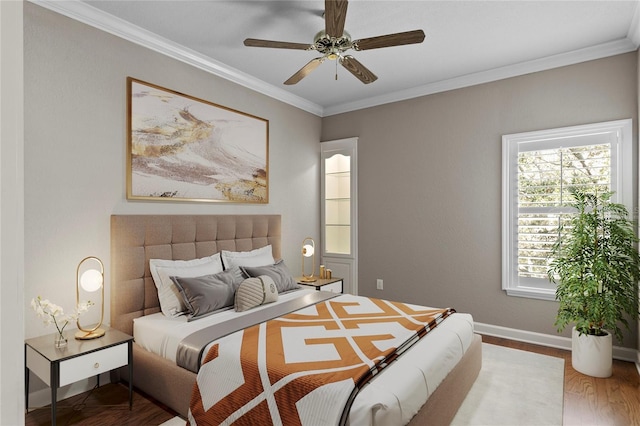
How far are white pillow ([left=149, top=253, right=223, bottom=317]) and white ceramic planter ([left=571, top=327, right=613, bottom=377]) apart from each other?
3165mm

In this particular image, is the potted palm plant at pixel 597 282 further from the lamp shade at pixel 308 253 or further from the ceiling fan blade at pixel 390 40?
the lamp shade at pixel 308 253

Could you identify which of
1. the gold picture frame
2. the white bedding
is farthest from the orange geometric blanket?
the gold picture frame

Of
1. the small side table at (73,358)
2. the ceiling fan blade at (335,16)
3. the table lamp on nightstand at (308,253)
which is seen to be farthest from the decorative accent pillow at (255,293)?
the ceiling fan blade at (335,16)

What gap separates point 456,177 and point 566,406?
7.85 ft

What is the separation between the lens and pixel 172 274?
2938 millimetres

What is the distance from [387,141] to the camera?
4652 millimetres

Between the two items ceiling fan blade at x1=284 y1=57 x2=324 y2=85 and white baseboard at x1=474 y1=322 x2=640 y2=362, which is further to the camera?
white baseboard at x1=474 y1=322 x2=640 y2=362

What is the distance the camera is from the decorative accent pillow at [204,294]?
2744 mm

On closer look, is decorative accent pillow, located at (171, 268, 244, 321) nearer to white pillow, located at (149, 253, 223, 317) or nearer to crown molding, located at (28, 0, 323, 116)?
white pillow, located at (149, 253, 223, 317)

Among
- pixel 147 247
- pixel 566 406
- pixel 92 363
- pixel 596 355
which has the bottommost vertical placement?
pixel 566 406

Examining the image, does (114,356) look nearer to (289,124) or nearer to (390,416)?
(390,416)

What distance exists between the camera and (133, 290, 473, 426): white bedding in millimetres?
1623

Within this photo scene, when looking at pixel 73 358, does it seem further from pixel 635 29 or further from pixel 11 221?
pixel 635 29

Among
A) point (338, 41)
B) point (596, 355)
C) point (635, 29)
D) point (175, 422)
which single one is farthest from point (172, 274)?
point (635, 29)
